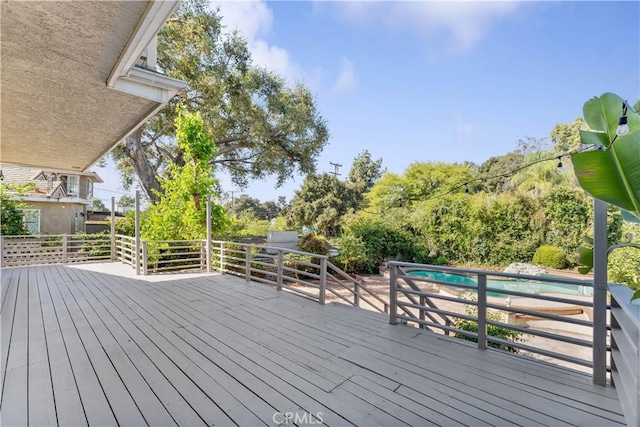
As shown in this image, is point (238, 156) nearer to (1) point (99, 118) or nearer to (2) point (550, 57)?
(1) point (99, 118)

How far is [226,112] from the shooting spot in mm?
11344

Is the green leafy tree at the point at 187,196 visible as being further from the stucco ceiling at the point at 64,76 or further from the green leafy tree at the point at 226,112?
the stucco ceiling at the point at 64,76

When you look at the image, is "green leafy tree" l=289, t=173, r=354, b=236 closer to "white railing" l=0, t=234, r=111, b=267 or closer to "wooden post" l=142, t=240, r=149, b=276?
"white railing" l=0, t=234, r=111, b=267

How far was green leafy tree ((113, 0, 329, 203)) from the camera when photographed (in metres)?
10.1

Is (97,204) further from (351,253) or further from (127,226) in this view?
(351,253)

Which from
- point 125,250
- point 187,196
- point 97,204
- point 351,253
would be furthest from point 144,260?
point 97,204

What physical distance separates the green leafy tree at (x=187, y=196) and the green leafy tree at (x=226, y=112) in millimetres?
1548

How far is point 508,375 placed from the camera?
91.3 inches

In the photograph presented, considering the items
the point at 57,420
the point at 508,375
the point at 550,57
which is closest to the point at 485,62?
the point at 550,57

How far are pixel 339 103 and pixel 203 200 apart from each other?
28.1 ft

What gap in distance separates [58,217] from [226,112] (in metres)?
9.77

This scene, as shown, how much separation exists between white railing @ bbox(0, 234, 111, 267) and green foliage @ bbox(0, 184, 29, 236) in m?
0.92

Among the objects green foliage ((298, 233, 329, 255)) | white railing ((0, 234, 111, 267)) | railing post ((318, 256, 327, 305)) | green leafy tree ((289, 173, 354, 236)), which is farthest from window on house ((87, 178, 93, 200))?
railing post ((318, 256, 327, 305))
